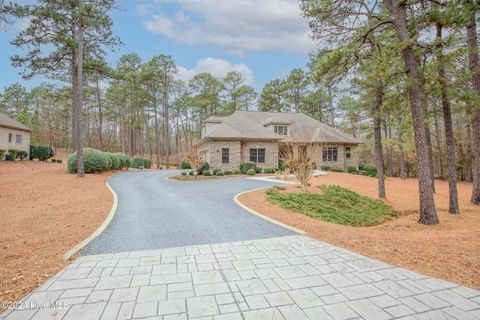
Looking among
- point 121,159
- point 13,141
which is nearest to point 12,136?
point 13,141

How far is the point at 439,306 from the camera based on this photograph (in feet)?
8.40

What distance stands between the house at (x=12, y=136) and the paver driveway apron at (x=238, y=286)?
26688 millimetres

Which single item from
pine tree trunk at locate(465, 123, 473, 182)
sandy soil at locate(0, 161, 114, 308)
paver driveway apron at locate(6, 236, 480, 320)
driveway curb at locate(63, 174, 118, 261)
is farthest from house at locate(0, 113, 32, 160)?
pine tree trunk at locate(465, 123, 473, 182)

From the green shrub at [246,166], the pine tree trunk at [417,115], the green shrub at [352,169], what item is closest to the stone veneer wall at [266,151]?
the green shrub at [246,166]

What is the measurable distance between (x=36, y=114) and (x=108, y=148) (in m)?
12.3

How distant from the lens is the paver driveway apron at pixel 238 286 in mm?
2465

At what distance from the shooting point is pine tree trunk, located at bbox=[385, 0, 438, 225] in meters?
7.07

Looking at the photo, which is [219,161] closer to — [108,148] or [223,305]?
[223,305]

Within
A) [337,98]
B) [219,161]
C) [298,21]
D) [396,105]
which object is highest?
[337,98]

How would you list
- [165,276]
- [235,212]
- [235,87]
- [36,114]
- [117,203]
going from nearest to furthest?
[165,276] → [235,212] → [117,203] → [235,87] → [36,114]

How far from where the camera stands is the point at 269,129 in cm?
2434

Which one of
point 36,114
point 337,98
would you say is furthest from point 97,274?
point 36,114

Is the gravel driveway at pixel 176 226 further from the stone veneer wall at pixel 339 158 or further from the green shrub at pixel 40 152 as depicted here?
the green shrub at pixel 40 152

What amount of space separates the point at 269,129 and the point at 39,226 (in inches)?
812
